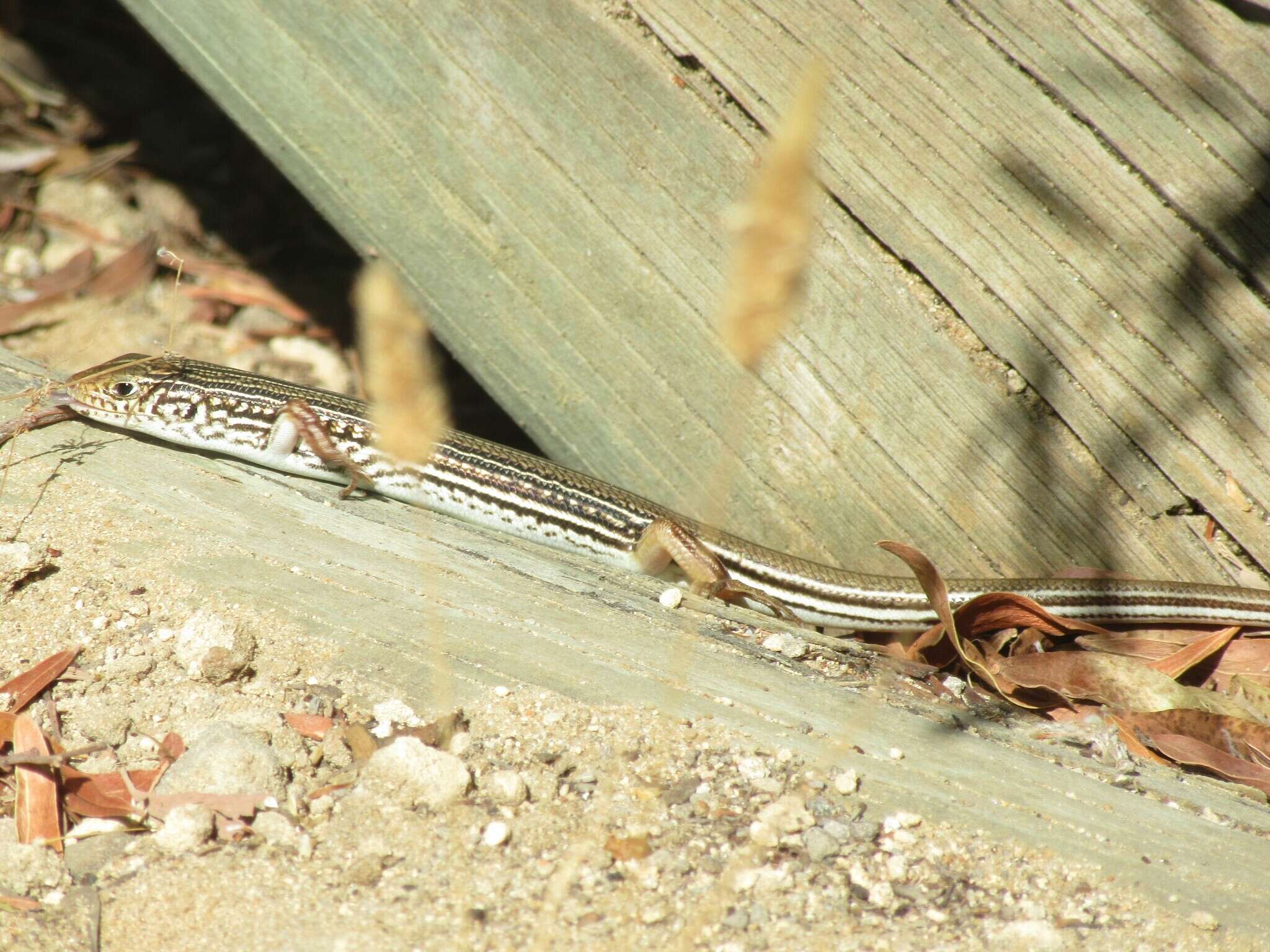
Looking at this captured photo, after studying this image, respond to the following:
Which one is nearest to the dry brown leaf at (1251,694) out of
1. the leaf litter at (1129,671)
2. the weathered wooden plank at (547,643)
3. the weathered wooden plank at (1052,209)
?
the leaf litter at (1129,671)

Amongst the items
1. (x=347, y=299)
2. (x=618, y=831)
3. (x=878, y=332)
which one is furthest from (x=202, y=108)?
(x=618, y=831)

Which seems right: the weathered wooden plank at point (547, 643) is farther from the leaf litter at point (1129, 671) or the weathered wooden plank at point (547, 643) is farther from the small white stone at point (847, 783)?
the leaf litter at point (1129, 671)

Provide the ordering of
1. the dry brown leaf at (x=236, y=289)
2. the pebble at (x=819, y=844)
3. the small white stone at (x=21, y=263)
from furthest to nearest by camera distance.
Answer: the dry brown leaf at (x=236, y=289), the small white stone at (x=21, y=263), the pebble at (x=819, y=844)

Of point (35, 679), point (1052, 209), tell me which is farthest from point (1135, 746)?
point (35, 679)

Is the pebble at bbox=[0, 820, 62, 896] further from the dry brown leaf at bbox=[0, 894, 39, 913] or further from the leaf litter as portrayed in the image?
the leaf litter

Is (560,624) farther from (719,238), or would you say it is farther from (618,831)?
(719,238)

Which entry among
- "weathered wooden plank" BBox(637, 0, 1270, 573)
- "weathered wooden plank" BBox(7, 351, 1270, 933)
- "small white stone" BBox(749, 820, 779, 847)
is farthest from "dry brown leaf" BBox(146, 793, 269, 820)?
"weathered wooden plank" BBox(637, 0, 1270, 573)
